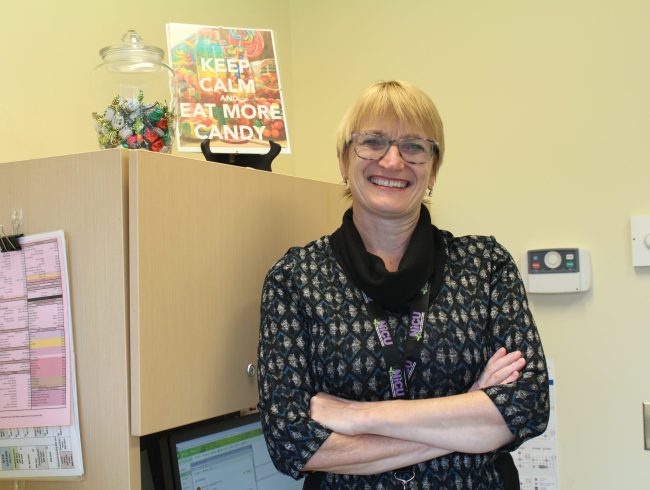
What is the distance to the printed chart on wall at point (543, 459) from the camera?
76.4 inches

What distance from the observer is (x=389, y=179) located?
1464 mm

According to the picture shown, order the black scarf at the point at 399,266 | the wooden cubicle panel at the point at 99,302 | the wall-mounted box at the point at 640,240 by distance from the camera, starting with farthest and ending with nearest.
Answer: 1. the wall-mounted box at the point at 640,240
2. the black scarf at the point at 399,266
3. the wooden cubicle panel at the point at 99,302

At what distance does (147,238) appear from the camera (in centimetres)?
132

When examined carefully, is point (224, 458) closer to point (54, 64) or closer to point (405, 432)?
point (405, 432)

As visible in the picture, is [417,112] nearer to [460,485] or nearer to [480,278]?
[480,278]

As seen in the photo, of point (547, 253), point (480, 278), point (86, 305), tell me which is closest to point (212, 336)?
point (86, 305)

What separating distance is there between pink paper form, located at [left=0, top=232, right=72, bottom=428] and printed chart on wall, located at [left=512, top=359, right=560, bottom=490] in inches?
48.2

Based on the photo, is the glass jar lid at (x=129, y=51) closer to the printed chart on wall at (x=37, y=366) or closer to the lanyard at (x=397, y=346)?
the printed chart on wall at (x=37, y=366)

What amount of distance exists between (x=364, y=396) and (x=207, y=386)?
12.4 inches

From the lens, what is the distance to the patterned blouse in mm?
1304

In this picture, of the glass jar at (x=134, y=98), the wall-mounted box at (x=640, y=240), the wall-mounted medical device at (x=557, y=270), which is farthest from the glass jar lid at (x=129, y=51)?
the wall-mounted box at (x=640, y=240)

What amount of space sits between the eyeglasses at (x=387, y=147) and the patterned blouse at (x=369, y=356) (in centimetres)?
23

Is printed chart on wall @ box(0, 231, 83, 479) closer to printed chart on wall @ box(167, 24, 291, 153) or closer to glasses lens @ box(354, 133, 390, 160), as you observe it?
printed chart on wall @ box(167, 24, 291, 153)

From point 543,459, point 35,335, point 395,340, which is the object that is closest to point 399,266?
point 395,340
